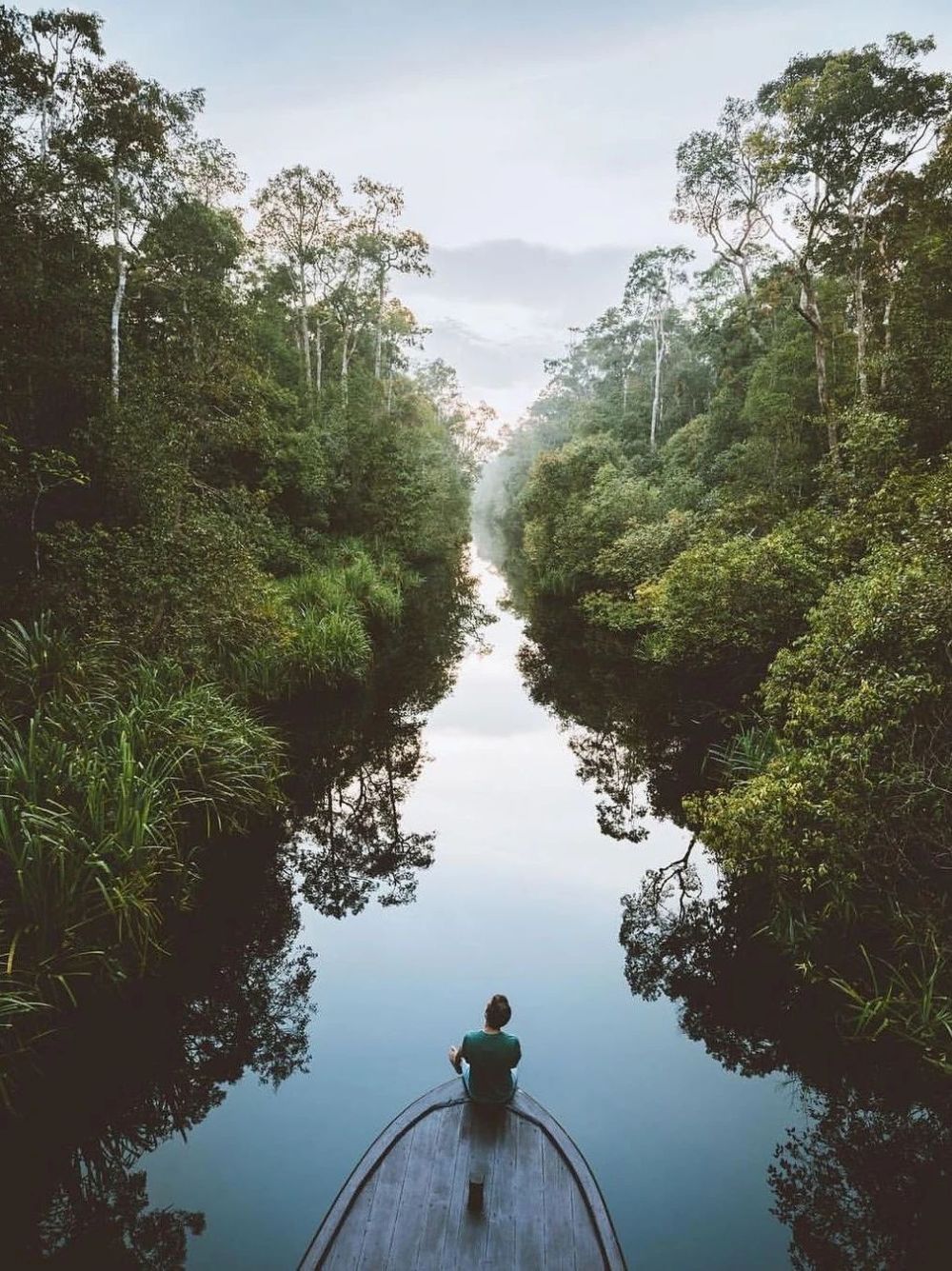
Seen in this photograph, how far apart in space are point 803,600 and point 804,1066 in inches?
304

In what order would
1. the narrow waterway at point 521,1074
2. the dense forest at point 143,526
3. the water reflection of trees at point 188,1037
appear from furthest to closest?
the dense forest at point 143,526 → the narrow waterway at point 521,1074 → the water reflection of trees at point 188,1037

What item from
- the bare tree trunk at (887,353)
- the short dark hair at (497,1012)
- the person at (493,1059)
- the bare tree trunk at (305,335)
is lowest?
the person at (493,1059)

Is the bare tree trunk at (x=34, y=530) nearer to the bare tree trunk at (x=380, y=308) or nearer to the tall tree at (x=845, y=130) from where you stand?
the tall tree at (x=845, y=130)

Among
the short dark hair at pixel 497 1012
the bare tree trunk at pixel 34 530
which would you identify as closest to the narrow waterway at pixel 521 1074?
the short dark hair at pixel 497 1012

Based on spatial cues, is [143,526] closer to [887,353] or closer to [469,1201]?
[469,1201]

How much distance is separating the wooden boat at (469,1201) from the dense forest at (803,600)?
3.14m

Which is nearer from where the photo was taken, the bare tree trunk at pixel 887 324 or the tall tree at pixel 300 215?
the bare tree trunk at pixel 887 324

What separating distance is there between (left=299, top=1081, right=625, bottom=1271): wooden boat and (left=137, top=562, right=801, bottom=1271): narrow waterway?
0.91 meters

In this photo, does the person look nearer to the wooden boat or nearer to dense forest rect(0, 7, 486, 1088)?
the wooden boat

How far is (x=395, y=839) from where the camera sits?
10555 millimetres

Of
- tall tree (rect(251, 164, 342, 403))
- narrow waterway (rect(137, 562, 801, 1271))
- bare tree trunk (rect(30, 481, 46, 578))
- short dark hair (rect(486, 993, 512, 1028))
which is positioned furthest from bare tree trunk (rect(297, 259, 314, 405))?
short dark hair (rect(486, 993, 512, 1028))

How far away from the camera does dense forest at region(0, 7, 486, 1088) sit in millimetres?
6051

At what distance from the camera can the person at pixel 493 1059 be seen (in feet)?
15.8

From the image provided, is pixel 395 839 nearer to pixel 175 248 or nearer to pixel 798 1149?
pixel 798 1149
